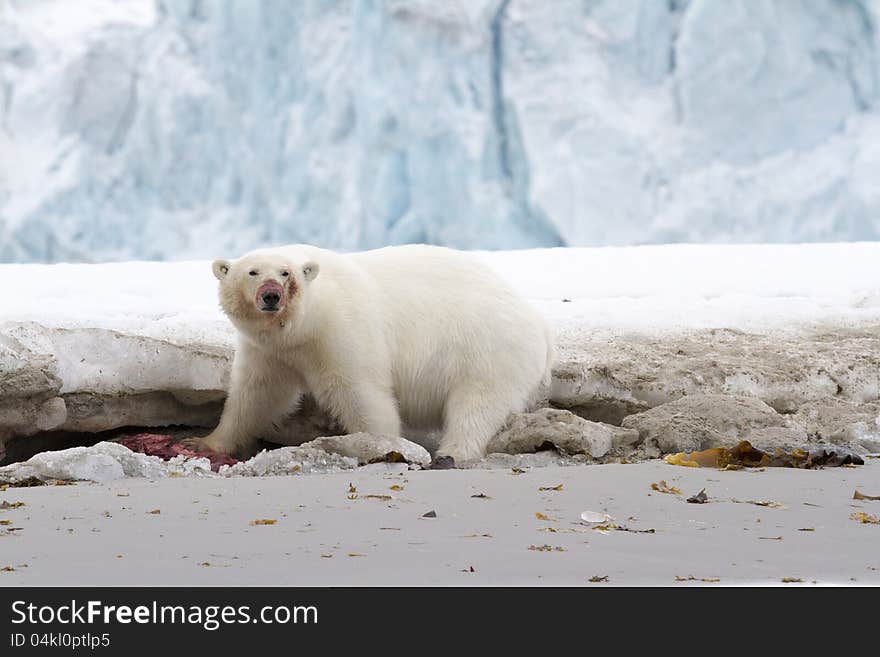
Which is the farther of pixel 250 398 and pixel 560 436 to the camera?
pixel 250 398

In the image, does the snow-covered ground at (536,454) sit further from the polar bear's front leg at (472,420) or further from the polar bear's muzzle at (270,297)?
the polar bear's muzzle at (270,297)

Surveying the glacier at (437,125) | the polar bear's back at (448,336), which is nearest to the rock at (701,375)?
the polar bear's back at (448,336)

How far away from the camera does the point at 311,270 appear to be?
4.68 meters

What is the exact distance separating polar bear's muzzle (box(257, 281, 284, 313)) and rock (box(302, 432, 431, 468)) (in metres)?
0.61

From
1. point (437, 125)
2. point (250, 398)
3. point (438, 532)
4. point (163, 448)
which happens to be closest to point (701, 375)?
point (250, 398)

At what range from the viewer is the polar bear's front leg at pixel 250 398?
193 inches

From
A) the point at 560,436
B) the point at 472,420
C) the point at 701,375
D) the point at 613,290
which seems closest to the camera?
the point at 560,436

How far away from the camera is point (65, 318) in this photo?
233 inches

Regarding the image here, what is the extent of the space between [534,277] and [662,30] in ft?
44.5

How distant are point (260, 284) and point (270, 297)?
11cm

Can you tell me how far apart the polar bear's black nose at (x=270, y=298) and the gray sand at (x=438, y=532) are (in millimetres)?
1016

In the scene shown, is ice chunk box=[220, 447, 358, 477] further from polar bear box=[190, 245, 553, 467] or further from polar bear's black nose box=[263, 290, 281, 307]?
polar bear's black nose box=[263, 290, 281, 307]

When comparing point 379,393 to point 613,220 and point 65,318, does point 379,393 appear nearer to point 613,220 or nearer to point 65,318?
point 65,318

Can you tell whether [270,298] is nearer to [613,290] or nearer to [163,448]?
[163,448]
